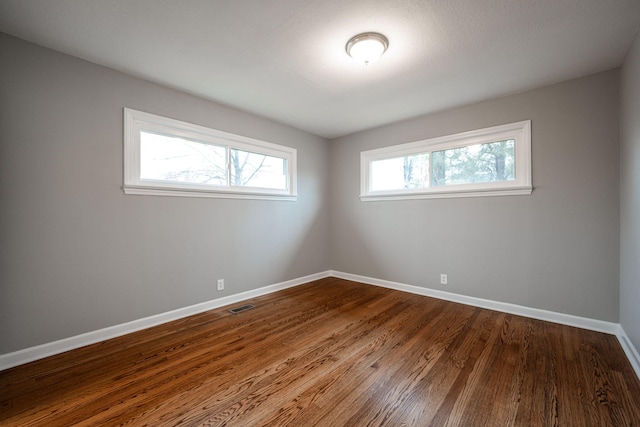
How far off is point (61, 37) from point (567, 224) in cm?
496

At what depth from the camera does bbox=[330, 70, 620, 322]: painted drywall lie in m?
2.54

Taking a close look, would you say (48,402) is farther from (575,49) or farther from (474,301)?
(575,49)

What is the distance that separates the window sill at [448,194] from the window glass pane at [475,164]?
0.16m

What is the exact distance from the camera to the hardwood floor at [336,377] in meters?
1.50

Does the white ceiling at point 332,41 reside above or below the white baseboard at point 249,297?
above

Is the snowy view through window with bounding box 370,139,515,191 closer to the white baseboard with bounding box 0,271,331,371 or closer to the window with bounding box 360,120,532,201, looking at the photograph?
the window with bounding box 360,120,532,201

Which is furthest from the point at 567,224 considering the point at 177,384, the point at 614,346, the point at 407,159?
the point at 177,384

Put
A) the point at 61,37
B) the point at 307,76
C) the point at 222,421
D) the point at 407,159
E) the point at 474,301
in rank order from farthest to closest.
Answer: the point at 407,159 < the point at 474,301 < the point at 307,76 < the point at 61,37 < the point at 222,421

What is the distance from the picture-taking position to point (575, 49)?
221 cm

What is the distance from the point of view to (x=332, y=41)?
2121 mm

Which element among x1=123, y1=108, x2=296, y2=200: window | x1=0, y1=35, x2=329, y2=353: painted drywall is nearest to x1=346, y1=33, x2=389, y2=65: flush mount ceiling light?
x1=0, y1=35, x2=329, y2=353: painted drywall

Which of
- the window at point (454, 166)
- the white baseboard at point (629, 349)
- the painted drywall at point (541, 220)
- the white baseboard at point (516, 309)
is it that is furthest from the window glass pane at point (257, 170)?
the white baseboard at point (629, 349)

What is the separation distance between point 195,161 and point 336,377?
2786mm

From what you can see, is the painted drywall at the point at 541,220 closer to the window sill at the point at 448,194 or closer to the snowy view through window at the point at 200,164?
the window sill at the point at 448,194
